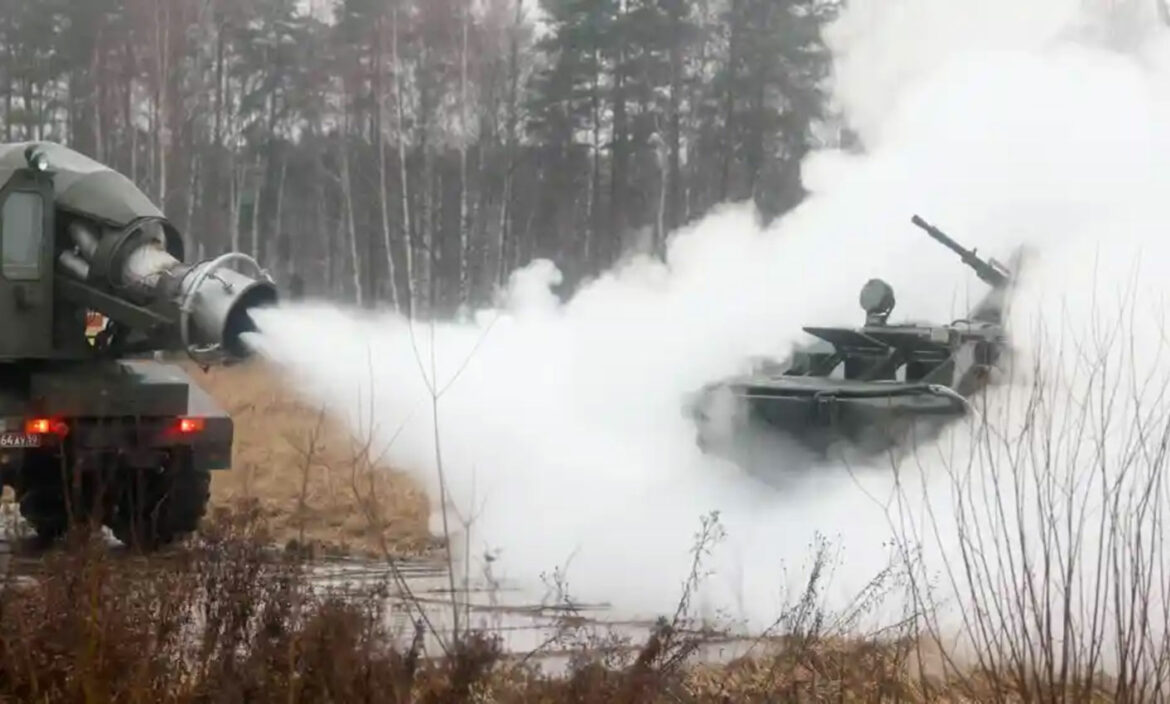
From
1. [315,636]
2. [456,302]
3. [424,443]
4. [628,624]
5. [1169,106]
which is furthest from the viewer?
[456,302]

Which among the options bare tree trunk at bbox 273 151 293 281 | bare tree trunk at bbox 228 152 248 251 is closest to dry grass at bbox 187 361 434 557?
bare tree trunk at bbox 228 152 248 251

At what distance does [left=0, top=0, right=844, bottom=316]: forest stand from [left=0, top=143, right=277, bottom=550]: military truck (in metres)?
18.2

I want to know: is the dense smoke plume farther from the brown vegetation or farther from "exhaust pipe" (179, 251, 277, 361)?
the brown vegetation

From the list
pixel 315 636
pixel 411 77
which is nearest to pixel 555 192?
pixel 411 77

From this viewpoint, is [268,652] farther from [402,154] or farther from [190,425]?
[402,154]

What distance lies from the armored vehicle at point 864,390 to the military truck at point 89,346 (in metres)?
3.46

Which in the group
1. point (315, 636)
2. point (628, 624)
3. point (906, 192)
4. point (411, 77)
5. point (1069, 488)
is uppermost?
point (411, 77)

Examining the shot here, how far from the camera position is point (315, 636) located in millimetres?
5102

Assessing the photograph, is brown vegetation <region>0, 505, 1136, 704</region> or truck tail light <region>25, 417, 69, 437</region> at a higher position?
brown vegetation <region>0, 505, 1136, 704</region>

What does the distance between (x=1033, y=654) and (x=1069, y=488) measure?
46cm

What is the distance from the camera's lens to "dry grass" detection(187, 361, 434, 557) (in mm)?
12656

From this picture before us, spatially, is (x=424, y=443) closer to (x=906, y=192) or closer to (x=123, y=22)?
(x=906, y=192)

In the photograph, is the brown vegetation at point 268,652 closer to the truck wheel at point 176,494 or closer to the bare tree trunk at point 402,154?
the truck wheel at point 176,494

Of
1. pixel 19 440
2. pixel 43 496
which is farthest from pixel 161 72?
pixel 19 440
